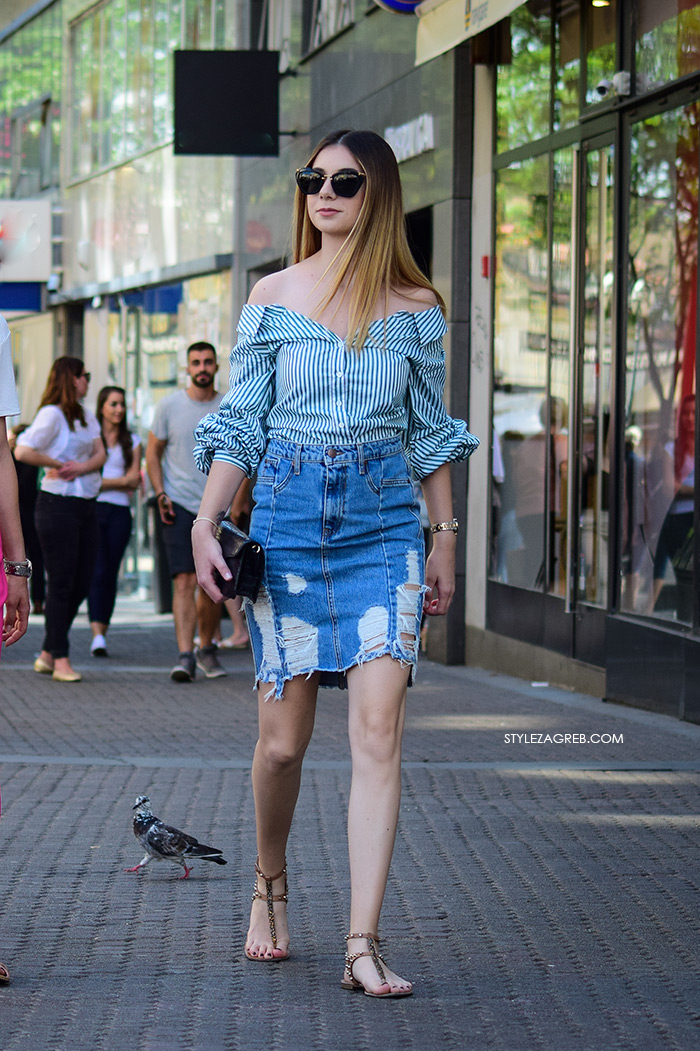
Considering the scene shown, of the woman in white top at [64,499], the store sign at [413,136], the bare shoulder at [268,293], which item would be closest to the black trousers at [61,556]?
the woman in white top at [64,499]

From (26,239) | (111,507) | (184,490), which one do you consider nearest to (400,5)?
(184,490)

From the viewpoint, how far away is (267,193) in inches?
665

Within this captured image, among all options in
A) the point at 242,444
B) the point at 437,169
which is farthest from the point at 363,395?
the point at 437,169

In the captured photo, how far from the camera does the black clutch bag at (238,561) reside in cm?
411

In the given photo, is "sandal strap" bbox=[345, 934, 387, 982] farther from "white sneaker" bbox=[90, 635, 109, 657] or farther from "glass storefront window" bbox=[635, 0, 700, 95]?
"white sneaker" bbox=[90, 635, 109, 657]

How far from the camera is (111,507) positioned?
1328 cm

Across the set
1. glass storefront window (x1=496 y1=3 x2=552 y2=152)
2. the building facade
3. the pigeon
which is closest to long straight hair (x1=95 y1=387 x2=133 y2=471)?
the building facade

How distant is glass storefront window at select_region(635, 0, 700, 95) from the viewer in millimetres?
8836

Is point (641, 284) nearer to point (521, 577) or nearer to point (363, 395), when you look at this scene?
point (521, 577)

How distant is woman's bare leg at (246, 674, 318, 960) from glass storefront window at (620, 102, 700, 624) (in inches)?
185

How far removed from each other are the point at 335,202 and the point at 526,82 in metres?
7.36

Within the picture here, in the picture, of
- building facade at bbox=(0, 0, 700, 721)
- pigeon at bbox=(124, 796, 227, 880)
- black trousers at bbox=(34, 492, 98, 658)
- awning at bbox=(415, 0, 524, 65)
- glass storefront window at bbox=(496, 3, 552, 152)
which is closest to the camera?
pigeon at bbox=(124, 796, 227, 880)

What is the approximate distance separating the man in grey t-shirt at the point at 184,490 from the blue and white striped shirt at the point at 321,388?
666 centimetres

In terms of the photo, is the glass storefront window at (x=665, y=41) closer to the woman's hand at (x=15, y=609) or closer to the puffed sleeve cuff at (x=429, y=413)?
the puffed sleeve cuff at (x=429, y=413)
